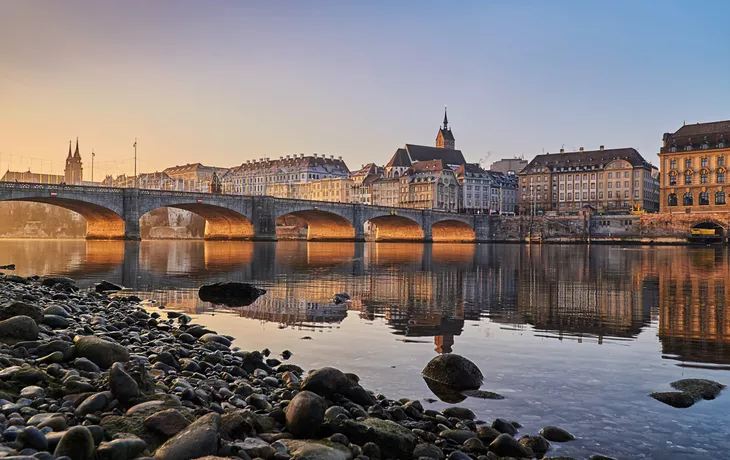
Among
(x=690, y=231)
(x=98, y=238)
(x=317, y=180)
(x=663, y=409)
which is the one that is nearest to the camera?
(x=663, y=409)

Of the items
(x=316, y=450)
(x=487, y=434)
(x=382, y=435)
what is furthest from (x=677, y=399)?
(x=316, y=450)

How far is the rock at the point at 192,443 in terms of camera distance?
511 centimetres

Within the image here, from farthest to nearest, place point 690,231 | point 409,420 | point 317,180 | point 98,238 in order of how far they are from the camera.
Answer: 1. point 317,180
2. point 690,231
3. point 98,238
4. point 409,420

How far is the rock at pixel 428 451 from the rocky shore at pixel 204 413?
1 cm

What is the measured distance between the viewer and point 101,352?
8.11 metres

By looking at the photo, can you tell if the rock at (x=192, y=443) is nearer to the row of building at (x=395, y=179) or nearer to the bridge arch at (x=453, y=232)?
the bridge arch at (x=453, y=232)

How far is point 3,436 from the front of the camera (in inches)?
198

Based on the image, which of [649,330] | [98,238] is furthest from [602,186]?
[649,330]

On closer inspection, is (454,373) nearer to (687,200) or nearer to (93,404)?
(93,404)

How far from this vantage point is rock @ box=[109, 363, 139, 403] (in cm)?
630

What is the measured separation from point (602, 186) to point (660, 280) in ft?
399

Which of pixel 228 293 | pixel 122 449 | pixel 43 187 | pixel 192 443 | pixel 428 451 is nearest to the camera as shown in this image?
pixel 122 449

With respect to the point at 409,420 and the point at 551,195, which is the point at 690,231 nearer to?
the point at 551,195

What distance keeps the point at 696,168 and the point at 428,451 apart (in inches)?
4695
